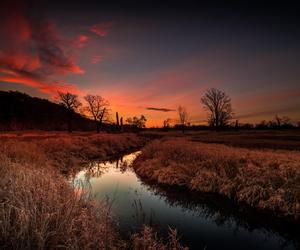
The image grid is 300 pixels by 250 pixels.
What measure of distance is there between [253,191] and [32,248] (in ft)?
26.7

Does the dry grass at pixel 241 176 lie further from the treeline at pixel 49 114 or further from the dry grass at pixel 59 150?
the treeline at pixel 49 114

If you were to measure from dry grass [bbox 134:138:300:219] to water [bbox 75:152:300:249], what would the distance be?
2.01 ft

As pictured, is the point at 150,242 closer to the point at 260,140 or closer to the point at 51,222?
the point at 51,222

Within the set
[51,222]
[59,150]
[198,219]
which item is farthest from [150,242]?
[59,150]

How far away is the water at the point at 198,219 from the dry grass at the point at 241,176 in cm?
61

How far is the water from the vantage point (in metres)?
6.84

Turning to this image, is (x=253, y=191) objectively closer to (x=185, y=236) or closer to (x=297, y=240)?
(x=297, y=240)

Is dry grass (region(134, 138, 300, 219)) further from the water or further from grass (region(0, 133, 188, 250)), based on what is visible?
grass (region(0, 133, 188, 250))

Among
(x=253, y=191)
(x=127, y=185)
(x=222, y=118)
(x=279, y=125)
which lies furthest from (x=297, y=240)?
(x=279, y=125)

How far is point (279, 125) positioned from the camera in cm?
6819

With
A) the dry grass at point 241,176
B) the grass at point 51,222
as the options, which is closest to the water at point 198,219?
the dry grass at point 241,176

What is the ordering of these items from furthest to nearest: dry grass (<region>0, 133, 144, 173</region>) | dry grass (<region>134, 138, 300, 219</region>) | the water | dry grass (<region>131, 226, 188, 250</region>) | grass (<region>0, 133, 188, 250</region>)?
dry grass (<region>0, 133, 144, 173</region>) → dry grass (<region>134, 138, 300, 219</region>) → the water → dry grass (<region>131, 226, 188, 250</region>) → grass (<region>0, 133, 188, 250</region>)

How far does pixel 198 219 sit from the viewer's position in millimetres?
8453

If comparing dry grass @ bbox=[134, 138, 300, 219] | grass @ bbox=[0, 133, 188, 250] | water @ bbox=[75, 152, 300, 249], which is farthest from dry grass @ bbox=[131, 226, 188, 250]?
dry grass @ bbox=[134, 138, 300, 219]
